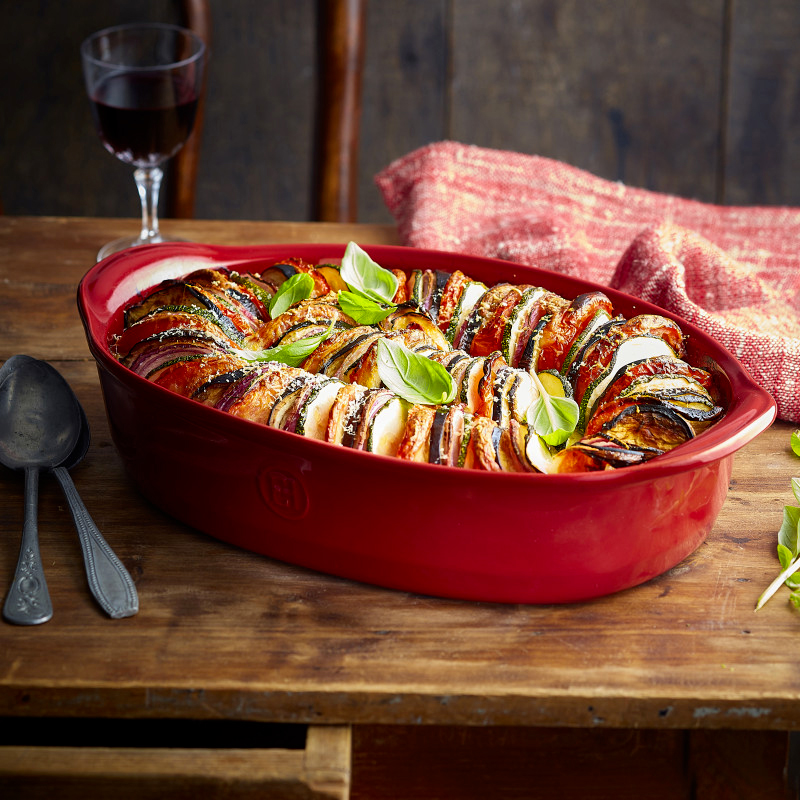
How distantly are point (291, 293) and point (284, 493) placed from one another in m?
0.47

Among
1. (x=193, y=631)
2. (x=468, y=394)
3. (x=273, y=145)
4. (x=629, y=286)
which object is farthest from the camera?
(x=273, y=145)

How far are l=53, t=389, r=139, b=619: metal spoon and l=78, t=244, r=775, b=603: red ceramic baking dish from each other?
0.09 m

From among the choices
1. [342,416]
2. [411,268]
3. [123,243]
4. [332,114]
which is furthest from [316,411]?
[332,114]

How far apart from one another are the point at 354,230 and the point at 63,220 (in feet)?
2.53

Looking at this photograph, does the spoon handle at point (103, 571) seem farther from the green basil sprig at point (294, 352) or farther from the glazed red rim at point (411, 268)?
the green basil sprig at point (294, 352)

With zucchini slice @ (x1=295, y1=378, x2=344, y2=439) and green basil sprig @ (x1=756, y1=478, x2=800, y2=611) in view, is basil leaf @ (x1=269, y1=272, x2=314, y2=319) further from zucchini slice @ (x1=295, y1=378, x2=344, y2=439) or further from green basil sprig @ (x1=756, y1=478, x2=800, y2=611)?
green basil sprig @ (x1=756, y1=478, x2=800, y2=611)

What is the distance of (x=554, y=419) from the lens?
118 centimetres

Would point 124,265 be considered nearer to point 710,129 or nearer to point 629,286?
point 629,286

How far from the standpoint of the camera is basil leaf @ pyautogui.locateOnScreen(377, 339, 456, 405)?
3.87ft

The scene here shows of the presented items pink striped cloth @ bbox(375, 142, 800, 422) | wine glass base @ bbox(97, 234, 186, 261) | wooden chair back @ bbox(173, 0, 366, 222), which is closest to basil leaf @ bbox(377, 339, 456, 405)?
pink striped cloth @ bbox(375, 142, 800, 422)

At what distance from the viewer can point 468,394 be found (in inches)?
48.6

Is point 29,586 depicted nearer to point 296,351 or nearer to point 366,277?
point 296,351

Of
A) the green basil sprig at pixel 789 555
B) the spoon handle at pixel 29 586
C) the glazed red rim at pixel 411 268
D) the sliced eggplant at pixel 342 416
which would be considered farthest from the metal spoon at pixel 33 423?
the green basil sprig at pixel 789 555

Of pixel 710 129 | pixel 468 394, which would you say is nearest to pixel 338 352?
pixel 468 394
